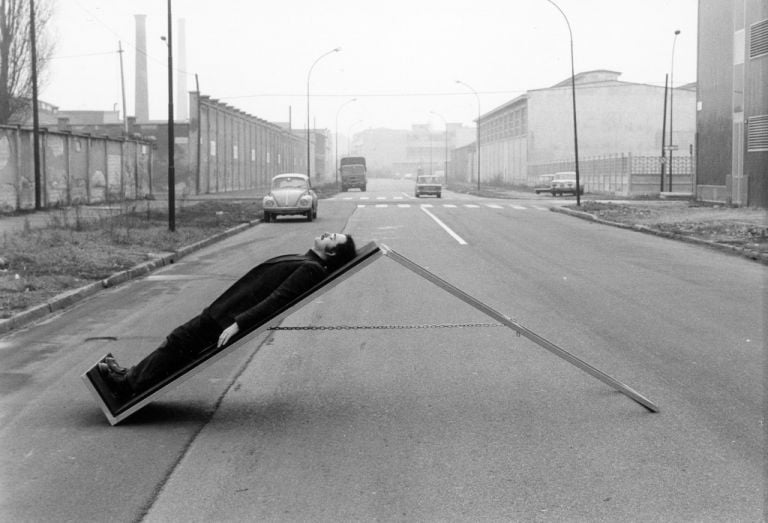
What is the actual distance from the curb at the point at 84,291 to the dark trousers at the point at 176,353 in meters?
3.96

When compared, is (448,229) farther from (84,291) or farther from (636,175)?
(636,175)

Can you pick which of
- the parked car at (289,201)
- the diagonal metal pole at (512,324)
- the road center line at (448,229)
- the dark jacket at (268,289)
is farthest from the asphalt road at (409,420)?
the parked car at (289,201)

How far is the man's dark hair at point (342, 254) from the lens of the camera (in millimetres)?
6031

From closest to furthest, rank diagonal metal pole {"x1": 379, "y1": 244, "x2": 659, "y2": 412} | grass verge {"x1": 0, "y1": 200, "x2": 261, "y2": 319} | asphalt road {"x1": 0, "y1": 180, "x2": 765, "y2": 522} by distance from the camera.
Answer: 1. asphalt road {"x1": 0, "y1": 180, "x2": 765, "y2": 522}
2. diagonal metal pole {"x1": 379, "y1": 244, "x2": 659, "y2": 412}
3. grass verge {"x1": 0, "y1": 200, "x2": 261, "y2": 319}

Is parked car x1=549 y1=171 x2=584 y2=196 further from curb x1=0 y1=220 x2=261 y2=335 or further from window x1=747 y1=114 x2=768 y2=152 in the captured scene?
curb x1=0 y1=220 x2=261 y2=335

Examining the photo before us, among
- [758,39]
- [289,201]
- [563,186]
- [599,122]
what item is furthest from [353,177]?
[289,201]

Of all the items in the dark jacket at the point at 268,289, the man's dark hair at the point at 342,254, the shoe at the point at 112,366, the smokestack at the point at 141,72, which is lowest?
the shoe at the point at 112,366

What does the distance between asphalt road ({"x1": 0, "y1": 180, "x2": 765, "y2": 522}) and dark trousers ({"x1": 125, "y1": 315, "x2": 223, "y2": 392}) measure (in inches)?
10.5

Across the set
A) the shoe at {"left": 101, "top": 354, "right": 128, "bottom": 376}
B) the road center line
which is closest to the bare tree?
the road center line

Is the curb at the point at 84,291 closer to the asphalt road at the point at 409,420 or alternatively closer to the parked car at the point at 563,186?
the asphalt road at the point at 409,420

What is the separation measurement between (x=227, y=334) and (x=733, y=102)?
32.9 meters

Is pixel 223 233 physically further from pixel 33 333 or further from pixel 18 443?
pixel 18 443

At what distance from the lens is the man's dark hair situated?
→ 237 inches

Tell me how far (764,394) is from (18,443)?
4.85 metres
